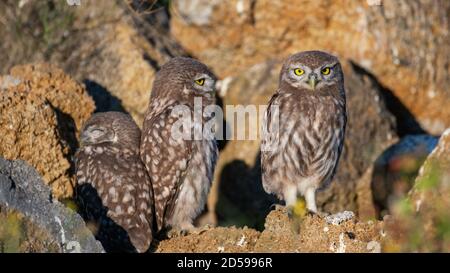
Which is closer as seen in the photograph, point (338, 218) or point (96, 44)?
point (338, 218)

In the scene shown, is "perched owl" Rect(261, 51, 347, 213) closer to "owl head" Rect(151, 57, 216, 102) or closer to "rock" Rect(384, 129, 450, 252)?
"owl head" Rect(151, 57, 216, 102)

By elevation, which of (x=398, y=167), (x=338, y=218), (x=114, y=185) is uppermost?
(x=114, y=185)

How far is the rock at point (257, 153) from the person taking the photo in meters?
9.72

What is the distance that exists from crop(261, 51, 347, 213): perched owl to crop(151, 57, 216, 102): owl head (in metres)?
0.60

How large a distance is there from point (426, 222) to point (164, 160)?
10.4 feet

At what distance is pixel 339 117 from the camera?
24.6ft

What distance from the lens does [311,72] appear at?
7.38m

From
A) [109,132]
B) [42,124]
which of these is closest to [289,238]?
[109,132]

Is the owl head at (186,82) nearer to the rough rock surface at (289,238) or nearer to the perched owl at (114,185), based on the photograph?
the perched owl at (114,185)

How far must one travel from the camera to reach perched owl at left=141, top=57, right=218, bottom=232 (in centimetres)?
745

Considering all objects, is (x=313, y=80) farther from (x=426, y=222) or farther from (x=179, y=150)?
(x=426, y=222)

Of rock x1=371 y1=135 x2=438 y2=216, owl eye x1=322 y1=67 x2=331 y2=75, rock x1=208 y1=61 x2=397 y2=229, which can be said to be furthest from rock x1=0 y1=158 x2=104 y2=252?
rock x1=371 y1=135 x2=438 y2=216
